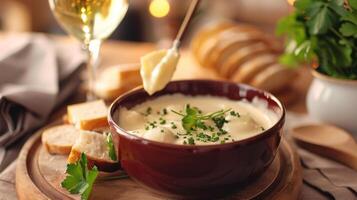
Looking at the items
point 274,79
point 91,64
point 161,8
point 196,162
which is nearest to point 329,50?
point 274,79

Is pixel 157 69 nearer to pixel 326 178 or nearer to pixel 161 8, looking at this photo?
pixel 326 178

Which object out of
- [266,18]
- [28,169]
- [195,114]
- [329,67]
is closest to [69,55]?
[28,169]

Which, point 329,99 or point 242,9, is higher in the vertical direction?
point 329,99

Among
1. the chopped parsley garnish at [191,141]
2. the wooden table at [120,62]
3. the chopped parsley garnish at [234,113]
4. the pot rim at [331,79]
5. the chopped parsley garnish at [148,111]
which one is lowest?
the wooden table at [120,62]

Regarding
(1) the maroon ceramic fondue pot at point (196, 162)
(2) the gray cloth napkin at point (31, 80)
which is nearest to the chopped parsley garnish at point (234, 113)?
(1) the maroon ceramic fondue pot at point (196, 162)

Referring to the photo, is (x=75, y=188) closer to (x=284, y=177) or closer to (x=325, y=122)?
(x=284, y=177)

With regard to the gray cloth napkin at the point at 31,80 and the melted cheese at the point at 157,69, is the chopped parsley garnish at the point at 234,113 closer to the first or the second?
the melted cheese at the point at 157,69

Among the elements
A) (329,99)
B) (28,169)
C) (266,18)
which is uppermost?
(329,99)

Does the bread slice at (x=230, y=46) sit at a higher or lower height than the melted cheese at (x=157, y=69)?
lower
